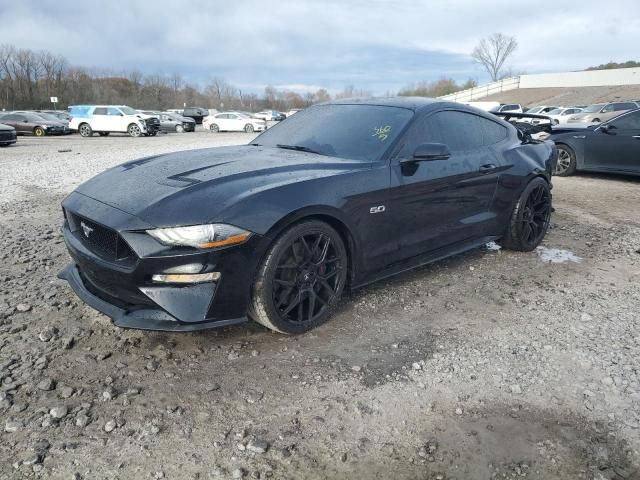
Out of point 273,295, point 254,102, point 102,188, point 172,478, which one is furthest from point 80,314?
point 254,102

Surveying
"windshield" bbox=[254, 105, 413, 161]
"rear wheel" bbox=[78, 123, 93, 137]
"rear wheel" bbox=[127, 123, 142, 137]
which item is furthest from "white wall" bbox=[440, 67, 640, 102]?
"windshield" bbox=[254, 105, 413, 161]

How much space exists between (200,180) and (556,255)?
3709 mm

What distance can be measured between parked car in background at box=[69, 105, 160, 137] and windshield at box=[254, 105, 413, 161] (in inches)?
942

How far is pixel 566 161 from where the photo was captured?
1002cm

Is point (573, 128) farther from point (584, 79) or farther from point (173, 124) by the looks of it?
point (584, 79)

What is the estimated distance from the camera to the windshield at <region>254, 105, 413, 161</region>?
3670 mm

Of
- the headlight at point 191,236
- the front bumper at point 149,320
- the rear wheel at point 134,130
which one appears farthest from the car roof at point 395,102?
the rear wheel at point 134,130

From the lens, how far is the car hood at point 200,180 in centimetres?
275

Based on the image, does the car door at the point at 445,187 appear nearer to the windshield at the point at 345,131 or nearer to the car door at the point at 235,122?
the windshield at the point at 345,131

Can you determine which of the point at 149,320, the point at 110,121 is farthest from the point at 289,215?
the point at 110,121

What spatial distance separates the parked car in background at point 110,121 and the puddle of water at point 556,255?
966 inches

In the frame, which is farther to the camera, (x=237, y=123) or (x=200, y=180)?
(x=237, y=123)

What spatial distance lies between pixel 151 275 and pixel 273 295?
2.32 ft

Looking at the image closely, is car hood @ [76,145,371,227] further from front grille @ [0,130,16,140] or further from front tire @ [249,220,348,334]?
front grille @ [0,130,16,140]
